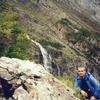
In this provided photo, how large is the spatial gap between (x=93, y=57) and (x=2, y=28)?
49.0 metres

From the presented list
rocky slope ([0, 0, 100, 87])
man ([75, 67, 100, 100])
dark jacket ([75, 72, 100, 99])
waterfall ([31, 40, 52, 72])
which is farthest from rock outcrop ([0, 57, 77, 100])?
waterfall ([31, 40, 52, 72])

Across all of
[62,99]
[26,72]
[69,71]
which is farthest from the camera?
[69,71]

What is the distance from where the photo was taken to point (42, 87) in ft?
73.0

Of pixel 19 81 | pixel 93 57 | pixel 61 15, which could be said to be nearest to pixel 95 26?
pixel 61 15

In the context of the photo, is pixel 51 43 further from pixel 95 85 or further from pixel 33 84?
pixel 95 85

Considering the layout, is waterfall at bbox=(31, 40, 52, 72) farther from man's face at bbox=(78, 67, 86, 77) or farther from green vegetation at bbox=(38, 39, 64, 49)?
man's face at bbox=(78, 67, 86, 77)

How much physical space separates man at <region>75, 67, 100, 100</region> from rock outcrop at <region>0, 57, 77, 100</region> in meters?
4.41

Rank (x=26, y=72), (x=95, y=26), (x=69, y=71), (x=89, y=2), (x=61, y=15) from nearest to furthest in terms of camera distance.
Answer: (x=26, y=72), (x=69, y=71), (x=61, y=15), (x=95, y=26), (x=89, y=2)

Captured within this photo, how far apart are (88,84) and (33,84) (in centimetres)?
648

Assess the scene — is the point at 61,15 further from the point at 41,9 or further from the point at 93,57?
the point at 93,57

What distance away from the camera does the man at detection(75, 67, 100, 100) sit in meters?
17.0

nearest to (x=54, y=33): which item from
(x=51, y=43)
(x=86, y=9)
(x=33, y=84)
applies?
(x=51, y=43)

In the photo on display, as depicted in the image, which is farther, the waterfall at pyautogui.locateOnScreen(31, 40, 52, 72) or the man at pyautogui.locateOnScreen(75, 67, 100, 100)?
the waterfall at pyautogui.locateOnScreen(31, 40, 52, 72)

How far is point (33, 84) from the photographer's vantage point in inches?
914
